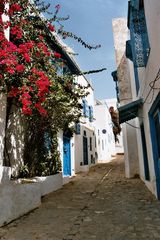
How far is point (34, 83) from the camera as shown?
251 inches

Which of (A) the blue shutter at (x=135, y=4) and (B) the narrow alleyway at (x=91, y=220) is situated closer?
(B) the narrow alleyway at (x=91, y=220)

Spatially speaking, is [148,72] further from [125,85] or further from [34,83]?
[125,85]

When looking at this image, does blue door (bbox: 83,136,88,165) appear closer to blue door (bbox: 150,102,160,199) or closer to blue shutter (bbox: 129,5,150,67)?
blue door (bbox: 150,102,160,199)

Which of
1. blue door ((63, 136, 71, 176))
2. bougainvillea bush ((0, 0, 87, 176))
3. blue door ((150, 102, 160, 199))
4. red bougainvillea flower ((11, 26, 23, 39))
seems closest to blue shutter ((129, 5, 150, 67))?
blue door ((150, 102, 160, 199))

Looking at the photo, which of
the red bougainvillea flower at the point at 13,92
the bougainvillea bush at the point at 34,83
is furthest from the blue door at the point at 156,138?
the red bougainvillea flower at the point at 13,92

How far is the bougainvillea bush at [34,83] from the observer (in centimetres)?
592

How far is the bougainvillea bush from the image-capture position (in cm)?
592

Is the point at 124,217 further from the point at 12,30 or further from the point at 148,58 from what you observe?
the point at 12,30

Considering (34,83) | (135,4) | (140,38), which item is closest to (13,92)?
(34,83)

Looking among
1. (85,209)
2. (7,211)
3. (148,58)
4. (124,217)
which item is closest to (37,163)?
(85,209)

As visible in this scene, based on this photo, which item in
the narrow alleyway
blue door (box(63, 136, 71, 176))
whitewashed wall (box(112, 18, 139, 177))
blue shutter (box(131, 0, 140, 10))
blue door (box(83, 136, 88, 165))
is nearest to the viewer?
the narrow alleyway

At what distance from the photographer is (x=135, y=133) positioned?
41.7 feet

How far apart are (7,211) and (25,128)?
13.1 ft

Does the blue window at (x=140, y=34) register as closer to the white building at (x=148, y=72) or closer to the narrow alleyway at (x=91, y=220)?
the white building at (x=148, y=72)
